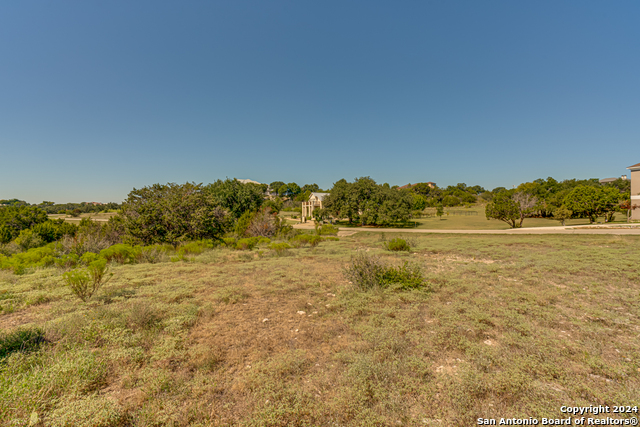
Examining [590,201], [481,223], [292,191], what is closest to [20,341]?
[481,223]

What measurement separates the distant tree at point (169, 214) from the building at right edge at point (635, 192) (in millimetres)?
54932

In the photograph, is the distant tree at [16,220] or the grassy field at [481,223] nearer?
the distant tree at [16,220]

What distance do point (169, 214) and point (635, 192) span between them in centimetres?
5963

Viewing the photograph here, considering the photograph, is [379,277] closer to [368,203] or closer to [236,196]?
[368,203]

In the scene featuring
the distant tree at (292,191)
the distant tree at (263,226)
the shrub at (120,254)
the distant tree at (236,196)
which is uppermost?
the distant tree at (292,191)

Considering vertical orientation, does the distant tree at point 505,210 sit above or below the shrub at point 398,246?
above

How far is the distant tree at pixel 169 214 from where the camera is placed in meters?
15.1

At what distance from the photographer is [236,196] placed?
38.9 meters

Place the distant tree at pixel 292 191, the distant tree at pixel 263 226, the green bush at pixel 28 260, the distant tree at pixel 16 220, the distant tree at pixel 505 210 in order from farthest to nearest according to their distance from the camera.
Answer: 1. the distant tree at pixel 292 191
2. the distant tree at pixel 505 210
3. the distant tree at pixel 16 220
4. the distant tree at pixel 263 226
5. the green bush at pixel 28 260

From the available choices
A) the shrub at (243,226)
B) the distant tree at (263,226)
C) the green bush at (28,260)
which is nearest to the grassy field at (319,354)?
the green bush at (28,260)

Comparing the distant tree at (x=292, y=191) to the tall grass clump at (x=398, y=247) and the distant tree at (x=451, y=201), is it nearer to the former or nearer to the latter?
the distant tree at (x=451, y=201)

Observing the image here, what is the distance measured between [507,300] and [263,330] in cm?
587

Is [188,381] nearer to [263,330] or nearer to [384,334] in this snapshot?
[263,330]

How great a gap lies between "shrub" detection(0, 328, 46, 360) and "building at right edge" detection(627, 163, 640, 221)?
57192 mm
